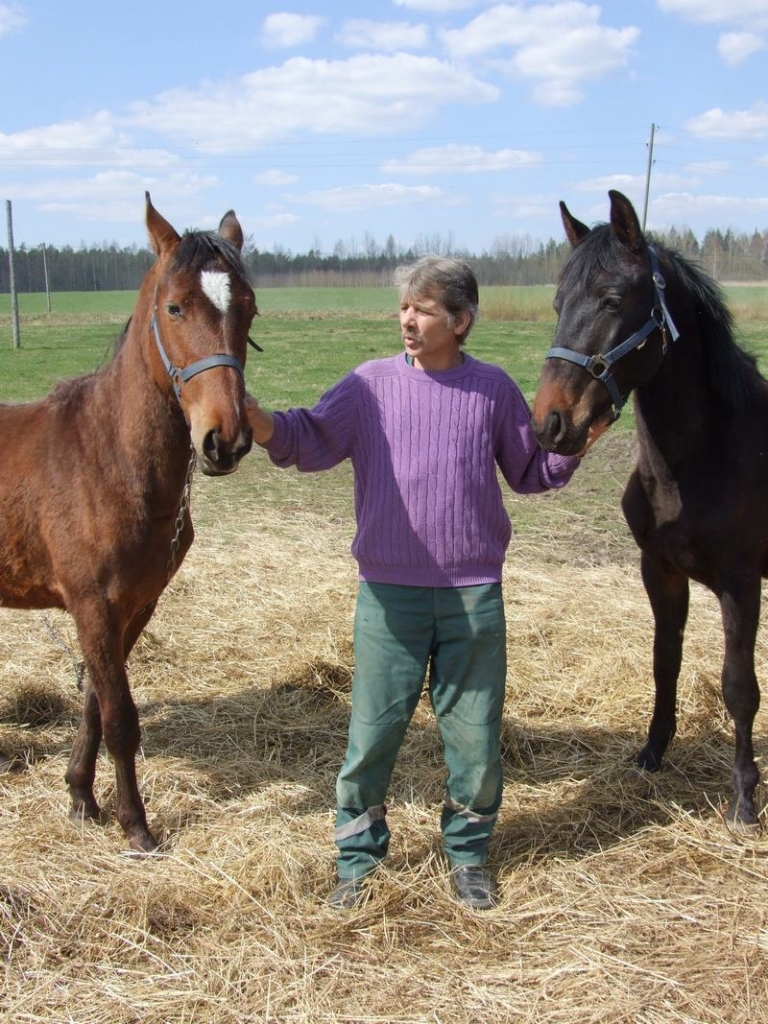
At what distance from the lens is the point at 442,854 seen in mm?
3180

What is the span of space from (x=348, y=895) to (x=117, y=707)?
110 centimetres

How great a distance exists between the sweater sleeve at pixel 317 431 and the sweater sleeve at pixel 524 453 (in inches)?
19.6

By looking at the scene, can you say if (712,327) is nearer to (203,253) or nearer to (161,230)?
(203,253)

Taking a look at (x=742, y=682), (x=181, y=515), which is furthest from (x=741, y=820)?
(x=181, y=515)

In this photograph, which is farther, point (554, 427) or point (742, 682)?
point (742, 682)

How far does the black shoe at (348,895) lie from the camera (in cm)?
283

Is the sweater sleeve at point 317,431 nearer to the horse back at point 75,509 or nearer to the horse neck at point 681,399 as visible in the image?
the horse back at point 75,509

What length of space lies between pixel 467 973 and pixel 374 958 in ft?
0.91

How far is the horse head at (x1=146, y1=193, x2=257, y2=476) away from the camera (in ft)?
8.59

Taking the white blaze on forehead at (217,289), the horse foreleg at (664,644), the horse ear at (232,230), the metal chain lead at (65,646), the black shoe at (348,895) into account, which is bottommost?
the black shoe at (348,895)

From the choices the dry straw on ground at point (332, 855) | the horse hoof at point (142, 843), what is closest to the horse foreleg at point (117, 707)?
the horse hoof at point (142, 843)

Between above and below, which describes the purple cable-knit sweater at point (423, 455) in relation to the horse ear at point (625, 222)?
below

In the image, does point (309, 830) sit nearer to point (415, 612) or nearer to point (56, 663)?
point (415, 612)

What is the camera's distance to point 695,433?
3.36 metres
